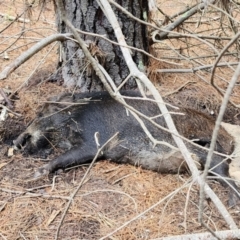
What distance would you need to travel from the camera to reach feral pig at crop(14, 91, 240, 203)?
338 centimetres

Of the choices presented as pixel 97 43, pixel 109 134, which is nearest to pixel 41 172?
pixel 109 134

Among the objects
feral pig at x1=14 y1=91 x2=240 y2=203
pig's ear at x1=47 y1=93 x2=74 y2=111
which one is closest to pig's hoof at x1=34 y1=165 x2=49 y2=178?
feral pig at x1=14 y1=91 x2=240 y2=203

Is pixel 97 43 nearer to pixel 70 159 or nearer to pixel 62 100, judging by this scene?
pixel 62 100

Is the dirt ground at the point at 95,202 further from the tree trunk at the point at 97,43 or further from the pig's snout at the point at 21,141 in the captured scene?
the tree trunk at the point at 97,43

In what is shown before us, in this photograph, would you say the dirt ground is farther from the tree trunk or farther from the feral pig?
the tree trunk

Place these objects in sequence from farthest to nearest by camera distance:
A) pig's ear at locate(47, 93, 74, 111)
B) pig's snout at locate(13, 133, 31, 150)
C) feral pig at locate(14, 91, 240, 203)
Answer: pig's ear at locate(47, 93, 74, 111) < pig's snout at locate(13, 133, 31, 150) < feral pig at locate(14, 91, 240, 203)

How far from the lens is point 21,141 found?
362 cm

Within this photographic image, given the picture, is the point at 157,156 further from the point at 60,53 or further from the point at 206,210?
the point at 60,53

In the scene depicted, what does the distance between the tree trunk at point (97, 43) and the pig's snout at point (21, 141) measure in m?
0.67

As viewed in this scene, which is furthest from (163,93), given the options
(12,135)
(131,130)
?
(12,135)

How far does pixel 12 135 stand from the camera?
12.3 feet

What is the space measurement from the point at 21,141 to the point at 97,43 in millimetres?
1013

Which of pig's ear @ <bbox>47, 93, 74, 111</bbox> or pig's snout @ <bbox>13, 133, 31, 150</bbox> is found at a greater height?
pig's ear @ <bbox>47, 93, 74, 111</bbox>

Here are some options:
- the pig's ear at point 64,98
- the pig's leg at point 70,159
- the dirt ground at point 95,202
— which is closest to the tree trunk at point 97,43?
the pig's ear at point 64,98
